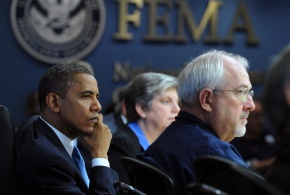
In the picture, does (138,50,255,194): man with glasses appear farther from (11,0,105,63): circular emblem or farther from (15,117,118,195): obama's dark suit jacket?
(11,0,105,63): circular emblem

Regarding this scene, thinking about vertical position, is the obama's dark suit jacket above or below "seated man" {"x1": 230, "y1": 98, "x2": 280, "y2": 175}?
above

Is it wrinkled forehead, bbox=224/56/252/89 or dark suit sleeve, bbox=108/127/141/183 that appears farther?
dark suit sleeve, bbox=108/127/141/183

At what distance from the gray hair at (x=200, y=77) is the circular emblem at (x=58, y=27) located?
3603mm

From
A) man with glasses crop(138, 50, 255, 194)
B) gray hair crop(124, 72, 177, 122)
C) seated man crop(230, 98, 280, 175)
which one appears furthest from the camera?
seated man crop(230, 98, 280, 175)

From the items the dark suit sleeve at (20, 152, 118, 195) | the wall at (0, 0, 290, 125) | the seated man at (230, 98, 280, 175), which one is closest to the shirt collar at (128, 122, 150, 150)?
the dark suit sleeve at (20, 152, 118, 195)

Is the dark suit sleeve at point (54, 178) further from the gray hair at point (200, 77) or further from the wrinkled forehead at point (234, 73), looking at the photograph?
the wrinkled forehead at point (234, 73)

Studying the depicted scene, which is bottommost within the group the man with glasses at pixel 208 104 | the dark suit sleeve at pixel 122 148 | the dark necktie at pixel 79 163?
the dark suit sleeve at pixel 122 148

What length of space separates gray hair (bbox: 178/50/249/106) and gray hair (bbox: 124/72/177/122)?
1101mm

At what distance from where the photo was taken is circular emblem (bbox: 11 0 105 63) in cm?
588

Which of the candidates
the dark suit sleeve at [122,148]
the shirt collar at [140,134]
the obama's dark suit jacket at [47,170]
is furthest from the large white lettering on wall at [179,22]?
the obama's dark suit jacket at [47,170]

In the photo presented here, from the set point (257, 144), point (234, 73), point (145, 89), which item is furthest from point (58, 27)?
point (234, 73)

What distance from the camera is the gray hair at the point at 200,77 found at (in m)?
2.46

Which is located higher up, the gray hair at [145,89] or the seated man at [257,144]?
the gray hair at [145,89]

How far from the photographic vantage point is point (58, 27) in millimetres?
6023
